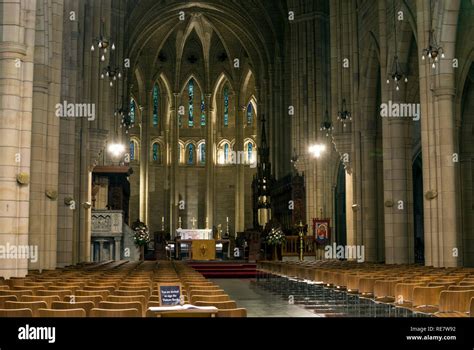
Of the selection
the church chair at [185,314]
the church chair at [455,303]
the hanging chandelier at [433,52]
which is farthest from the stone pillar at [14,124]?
the hanging chandelier at [433,52]

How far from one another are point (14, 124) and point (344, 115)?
56.5 ft

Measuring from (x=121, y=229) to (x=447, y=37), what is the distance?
655 inches

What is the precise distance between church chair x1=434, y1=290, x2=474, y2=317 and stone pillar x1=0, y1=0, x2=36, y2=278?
1033cm

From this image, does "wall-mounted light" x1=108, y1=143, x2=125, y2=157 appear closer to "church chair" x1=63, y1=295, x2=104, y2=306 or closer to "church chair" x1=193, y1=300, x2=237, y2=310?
"church chair" x1=63, y1=295, x2=104, y2=306

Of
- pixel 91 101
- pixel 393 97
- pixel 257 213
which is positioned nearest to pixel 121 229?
pixel 91 101

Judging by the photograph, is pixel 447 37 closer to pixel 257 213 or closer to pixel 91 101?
pixel 91 101

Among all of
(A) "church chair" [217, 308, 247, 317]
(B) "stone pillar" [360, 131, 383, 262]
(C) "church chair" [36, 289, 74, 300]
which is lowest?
(A) "church chair" [217, 308, 247, 317]

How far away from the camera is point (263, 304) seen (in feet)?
53.8

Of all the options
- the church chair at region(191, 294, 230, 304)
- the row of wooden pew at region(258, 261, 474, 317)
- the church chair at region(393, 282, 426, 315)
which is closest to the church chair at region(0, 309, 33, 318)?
the church chair at region(191, 294, 230, 304)

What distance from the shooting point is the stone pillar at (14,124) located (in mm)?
15625

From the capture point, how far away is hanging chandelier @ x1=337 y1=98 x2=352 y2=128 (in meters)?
29.9

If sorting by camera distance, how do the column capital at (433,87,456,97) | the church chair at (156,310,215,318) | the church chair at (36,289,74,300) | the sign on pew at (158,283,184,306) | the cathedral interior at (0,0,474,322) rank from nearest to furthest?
the church chair at (156,310,215,318) → the sign on pew at (158,283,184,306) → the church chair at (36,289,74,300) → the cathedral interior at (0,0,474,322) → the column capital at (433,87,456,97)

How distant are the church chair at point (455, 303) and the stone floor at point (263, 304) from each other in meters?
5.23
